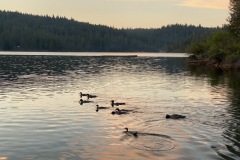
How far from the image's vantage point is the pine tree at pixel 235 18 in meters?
115

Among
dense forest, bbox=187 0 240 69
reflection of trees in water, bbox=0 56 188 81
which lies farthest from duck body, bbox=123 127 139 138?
dense forest, bbox=187 0 240 69

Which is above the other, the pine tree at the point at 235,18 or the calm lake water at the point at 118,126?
the pine tree at the point at 235,18

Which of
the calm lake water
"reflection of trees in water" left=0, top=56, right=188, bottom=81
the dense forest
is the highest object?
the dense forest

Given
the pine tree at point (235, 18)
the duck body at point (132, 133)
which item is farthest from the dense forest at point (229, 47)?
the duck body at point (132, 133)

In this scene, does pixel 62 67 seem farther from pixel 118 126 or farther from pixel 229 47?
pixel 118 126

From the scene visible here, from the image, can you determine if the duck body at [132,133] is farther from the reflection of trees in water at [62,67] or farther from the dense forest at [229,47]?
the dense forest at [229,47]

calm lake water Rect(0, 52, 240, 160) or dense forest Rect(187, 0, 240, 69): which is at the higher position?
dense forest Rect(187, 0, 240, 69)

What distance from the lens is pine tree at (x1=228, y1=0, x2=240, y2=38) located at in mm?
114938

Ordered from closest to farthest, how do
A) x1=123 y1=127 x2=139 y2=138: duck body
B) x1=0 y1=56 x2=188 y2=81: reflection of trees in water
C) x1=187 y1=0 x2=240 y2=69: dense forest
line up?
x1=123 y1=127 x2=139 y2=138: duck body < x1=0 y1=56 x2=188 y2=81: reflection of trees in water < x1=187 y1=0 x2=240 y2=69: dense forest

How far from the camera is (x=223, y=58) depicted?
125 m

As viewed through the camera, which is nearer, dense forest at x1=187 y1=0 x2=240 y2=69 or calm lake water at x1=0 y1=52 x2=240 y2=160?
calm lake water at x1=0 y1=52 x2=240 y2=160

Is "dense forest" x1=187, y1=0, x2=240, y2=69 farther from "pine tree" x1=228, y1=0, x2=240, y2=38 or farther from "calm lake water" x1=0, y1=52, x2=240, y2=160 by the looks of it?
"calm lake water" x1=0, y1=52, x2=240, y2=160

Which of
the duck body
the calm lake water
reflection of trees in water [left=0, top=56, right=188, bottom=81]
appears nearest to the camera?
the calm lake water

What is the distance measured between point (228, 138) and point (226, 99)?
22.0m
